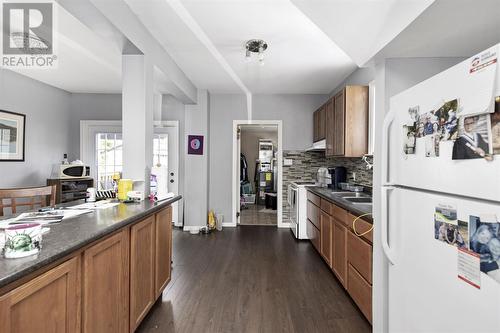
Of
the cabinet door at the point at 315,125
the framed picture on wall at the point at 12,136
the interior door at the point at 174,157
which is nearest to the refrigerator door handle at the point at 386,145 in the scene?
the cabinet door at the point at 315,125

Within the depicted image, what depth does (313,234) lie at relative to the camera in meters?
3.70

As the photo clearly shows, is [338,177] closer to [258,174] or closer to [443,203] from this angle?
[443,203]

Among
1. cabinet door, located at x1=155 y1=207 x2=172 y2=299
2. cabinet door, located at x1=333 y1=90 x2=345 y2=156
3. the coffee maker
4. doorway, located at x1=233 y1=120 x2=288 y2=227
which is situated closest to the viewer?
cabinet door, located at x1=155 y1=207 x2=172 y2=299

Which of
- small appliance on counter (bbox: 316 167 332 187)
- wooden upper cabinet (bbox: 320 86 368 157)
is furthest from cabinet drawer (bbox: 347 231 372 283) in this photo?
small appliance on counter (bbox: 316 167 332 187)

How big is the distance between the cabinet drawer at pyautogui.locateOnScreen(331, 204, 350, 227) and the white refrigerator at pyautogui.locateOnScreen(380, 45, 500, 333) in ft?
2.93

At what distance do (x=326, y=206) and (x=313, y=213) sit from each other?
69cm

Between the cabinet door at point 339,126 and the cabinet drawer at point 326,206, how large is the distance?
0.65 m

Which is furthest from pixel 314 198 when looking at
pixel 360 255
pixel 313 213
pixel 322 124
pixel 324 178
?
pixel 360 255

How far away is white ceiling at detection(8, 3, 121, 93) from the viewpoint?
260 centimetres

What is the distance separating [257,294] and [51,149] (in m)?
4.25

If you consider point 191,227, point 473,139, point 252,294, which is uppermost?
point 473,139

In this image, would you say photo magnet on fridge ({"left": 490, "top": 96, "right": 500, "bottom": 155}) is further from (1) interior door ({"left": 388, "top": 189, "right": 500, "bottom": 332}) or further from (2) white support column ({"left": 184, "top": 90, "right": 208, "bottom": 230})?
(2) white support column ({"left": 184, "top": 90, "right": 208, "bottom": 230})

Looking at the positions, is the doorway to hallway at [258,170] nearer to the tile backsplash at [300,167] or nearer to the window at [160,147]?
the tile backsplash at [300,167]

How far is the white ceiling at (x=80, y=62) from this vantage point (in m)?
2.60
